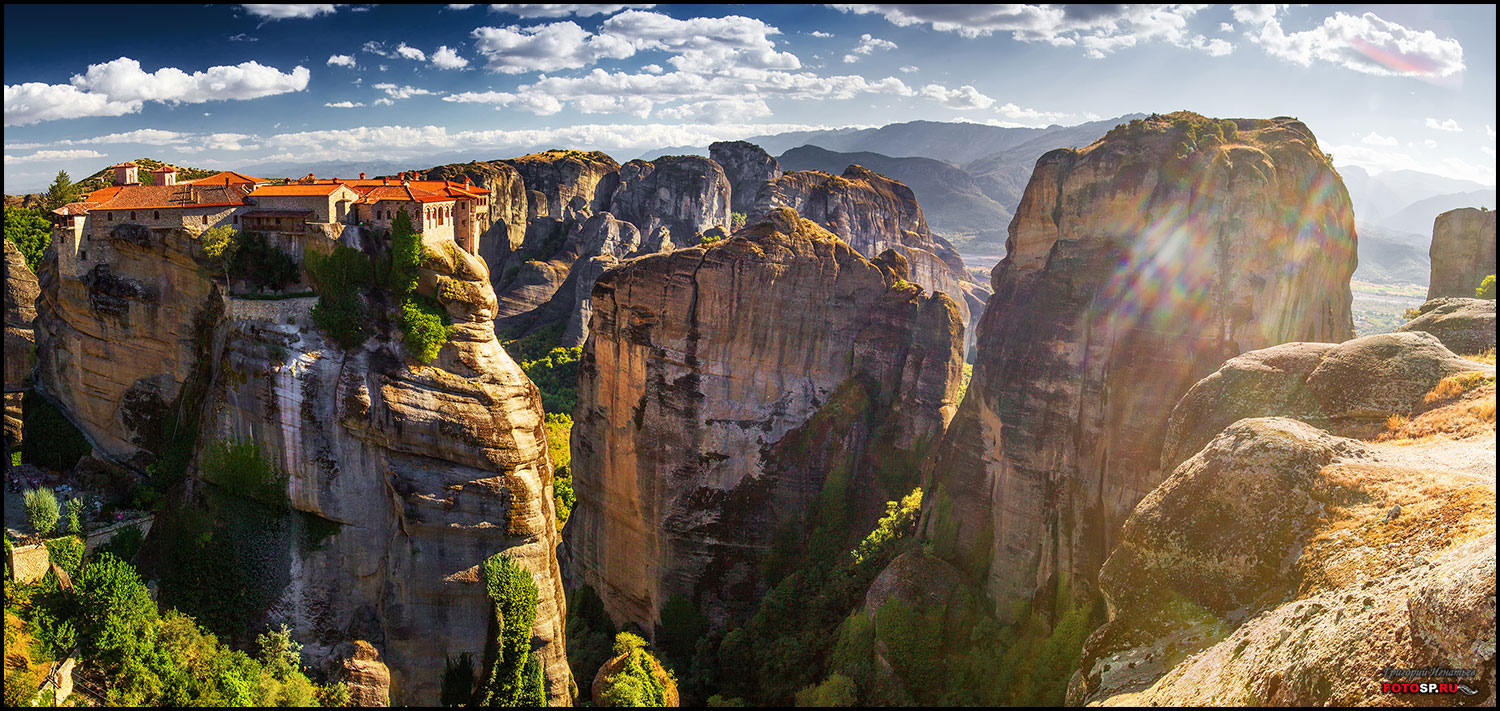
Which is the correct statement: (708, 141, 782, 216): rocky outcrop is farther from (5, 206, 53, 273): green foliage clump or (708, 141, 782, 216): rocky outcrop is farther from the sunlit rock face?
the sunlit rock face

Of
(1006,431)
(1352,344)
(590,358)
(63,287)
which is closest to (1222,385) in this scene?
(1352,344)

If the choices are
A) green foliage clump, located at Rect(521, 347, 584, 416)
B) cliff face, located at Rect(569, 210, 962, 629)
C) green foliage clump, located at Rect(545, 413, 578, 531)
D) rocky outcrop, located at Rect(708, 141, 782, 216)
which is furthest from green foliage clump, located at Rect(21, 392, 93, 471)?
rocky outcrop, located at Rect(708, 141, 782, 216)

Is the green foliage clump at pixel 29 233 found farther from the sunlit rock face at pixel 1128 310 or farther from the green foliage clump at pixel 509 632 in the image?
the sunlit rock face at pixel 1128 310

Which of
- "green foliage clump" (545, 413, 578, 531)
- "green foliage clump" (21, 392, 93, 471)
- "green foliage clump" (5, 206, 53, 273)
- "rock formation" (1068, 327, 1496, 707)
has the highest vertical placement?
"green foliage clump" (5, 206, 53, 273)

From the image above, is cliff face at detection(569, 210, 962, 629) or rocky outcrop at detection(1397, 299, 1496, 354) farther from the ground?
rocky outcrop at detection(1397, 299, 1496, 354)

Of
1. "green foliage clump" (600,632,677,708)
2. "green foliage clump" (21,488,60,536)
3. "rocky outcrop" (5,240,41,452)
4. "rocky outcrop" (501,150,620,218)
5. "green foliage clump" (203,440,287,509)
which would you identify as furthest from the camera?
"rocky outcrop" (501,150,620,218)

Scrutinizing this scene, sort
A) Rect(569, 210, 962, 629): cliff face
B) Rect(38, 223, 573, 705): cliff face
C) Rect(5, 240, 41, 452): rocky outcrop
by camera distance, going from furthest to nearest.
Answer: Rect(569, 210, 962, 629): cliff face
Rect(5, 240, 41, 452): rocky outcrop
Rect(38, 223, 573, 705): cliff face

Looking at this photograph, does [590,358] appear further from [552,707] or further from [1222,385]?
[1222,385]

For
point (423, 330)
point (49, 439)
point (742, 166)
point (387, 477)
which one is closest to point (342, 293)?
point (423, 330)
